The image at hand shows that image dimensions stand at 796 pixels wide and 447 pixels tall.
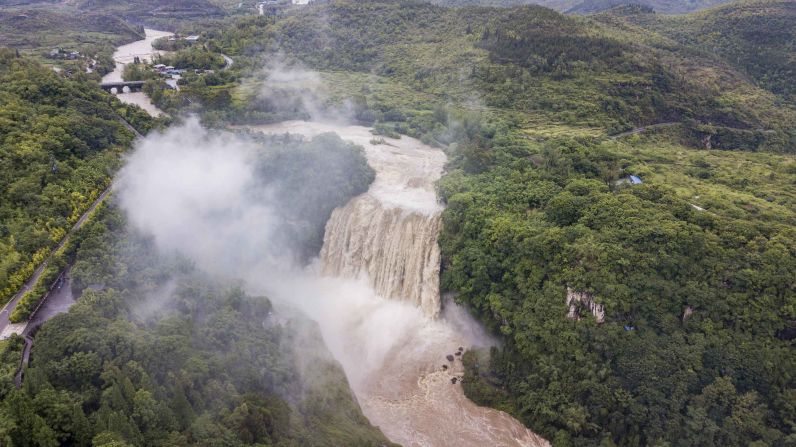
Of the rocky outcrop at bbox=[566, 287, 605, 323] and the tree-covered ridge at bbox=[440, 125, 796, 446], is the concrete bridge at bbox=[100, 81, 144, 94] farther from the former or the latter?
the rocky outcrop at bbox=[566, 287, 605, 323]

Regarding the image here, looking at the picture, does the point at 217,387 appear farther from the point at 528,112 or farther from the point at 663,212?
the point at 528,112

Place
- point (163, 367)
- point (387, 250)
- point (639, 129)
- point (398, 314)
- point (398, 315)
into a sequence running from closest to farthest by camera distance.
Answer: point (163, 367)
point (398, 315)
point (398, 314)
point (387, 250)
point (639, 129)

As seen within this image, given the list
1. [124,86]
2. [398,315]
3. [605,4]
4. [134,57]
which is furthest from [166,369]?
[605,4]

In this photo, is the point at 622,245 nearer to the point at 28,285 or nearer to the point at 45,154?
the point at 28,285

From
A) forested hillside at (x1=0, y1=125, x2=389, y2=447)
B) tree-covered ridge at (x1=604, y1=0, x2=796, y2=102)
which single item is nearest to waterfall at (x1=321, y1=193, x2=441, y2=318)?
forested hillside at (x1=0, y1=125, x2=389, y2=447)

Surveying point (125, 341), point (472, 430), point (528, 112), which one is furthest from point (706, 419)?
point (528, 112)
